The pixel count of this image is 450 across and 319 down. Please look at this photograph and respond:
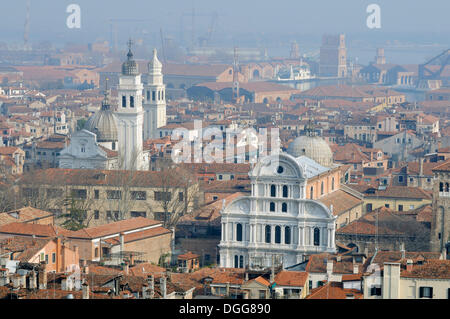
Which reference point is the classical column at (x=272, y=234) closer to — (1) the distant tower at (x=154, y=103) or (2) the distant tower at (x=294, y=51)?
(1) the distant tower at (x=154, y=103)

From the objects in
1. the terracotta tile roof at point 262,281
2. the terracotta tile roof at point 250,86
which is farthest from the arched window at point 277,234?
the terracotta tile roof at point 250,86

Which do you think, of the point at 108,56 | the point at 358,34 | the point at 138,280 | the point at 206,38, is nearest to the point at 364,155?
the point at 138,280

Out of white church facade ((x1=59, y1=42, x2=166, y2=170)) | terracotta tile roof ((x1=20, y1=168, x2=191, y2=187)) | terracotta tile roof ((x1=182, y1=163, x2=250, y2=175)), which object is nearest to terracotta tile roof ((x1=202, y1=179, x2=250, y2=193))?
terracotta tile roof ((x1=20, y1=168, x2=191, y2=187))

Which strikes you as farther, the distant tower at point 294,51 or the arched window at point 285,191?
the distant tower at point 294,51

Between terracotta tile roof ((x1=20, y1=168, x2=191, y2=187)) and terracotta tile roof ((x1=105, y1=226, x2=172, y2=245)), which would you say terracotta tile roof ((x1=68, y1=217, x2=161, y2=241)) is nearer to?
terracotta tile roof ((x1=105, y1=226, x2=172, y2=245))

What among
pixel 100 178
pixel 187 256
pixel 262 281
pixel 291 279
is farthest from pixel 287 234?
pixel 262 281
